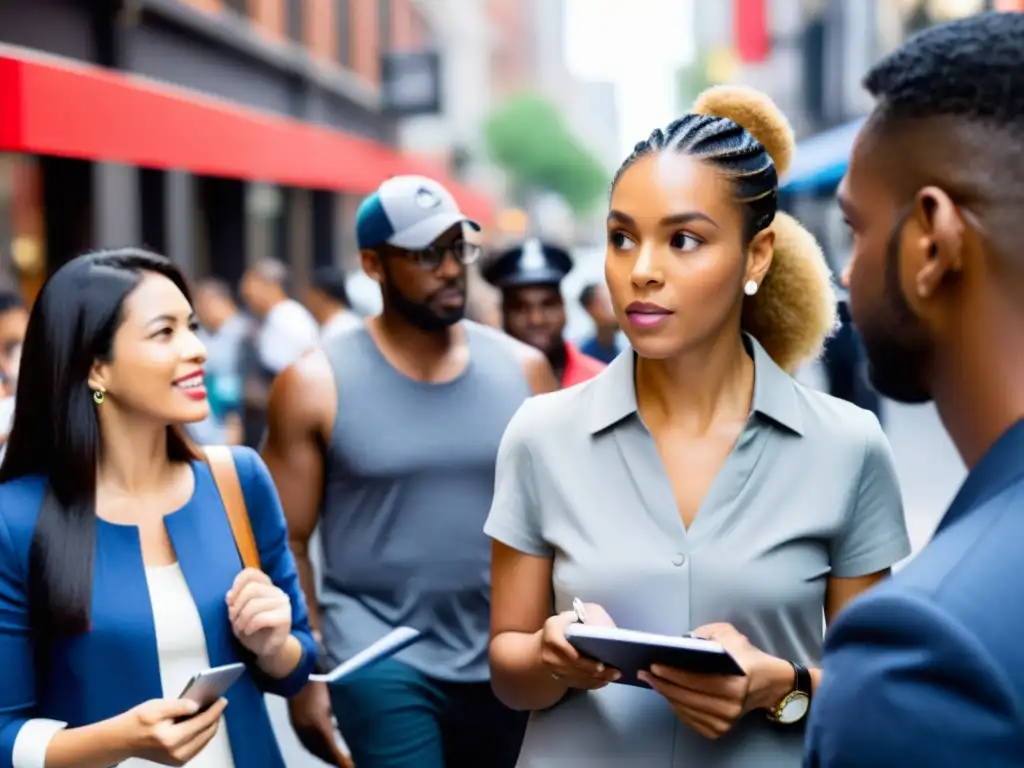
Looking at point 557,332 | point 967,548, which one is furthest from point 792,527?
point 557,332

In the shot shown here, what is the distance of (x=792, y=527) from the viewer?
234 centimetres

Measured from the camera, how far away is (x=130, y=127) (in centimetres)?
1015

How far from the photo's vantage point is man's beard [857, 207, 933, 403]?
1.50 m

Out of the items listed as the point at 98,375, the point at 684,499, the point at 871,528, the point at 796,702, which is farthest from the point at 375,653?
the point at 871,528

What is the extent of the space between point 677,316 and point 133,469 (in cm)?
133

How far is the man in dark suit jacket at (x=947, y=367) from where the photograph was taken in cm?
124

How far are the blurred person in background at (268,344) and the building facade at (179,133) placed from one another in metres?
1.32

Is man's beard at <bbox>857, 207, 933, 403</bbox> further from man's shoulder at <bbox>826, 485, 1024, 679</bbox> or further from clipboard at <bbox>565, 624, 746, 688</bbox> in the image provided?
clipboard at <bbox>565, 624, 746, 688</bbox>

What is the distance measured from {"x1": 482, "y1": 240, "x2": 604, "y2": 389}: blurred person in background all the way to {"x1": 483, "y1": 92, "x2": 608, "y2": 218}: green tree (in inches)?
3418

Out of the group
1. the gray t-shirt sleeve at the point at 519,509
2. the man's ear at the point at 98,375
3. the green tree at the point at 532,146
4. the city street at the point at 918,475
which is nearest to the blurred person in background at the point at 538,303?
the city street at the point at 918,475

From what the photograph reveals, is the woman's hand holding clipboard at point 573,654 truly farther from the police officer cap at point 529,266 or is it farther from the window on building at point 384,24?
the window on building at point 384,24

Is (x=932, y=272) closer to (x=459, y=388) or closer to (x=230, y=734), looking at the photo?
(x=230, y=734)

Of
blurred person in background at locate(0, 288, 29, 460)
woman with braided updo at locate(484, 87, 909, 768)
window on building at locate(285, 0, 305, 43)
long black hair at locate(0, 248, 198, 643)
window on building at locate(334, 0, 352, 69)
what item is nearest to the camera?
woman with braided updo at locate(484, 87, 909, 768)

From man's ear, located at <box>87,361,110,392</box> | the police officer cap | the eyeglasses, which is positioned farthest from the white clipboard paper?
the police officer cap
